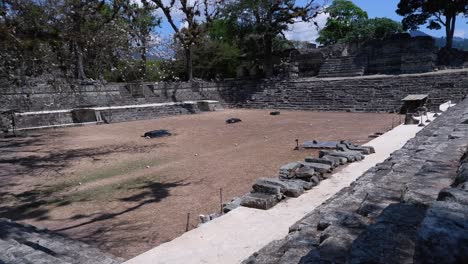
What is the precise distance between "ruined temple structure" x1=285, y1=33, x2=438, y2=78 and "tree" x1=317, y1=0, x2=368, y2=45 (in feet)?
63.6

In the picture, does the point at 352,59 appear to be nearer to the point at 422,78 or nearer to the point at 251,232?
the point at 422,78

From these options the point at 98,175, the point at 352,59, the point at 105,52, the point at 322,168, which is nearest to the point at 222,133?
the point at 105,52

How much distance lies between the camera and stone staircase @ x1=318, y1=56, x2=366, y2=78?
102ft

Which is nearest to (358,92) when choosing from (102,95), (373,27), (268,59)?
(268,59)

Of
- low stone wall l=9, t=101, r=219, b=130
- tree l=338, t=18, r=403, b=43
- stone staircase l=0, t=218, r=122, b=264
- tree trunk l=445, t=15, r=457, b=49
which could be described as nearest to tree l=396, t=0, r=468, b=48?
tree trunk l=445, t=15, r=457, b=49

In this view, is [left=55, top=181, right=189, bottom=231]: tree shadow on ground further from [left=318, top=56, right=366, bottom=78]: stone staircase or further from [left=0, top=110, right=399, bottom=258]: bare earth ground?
[left=318, top=56, right=366, bottom=78]: stone staircase

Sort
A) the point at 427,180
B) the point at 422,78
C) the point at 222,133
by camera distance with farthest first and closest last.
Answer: the point at 422,78 < the point at 222,133 < the point at 427,180

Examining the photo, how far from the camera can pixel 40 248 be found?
4855mm

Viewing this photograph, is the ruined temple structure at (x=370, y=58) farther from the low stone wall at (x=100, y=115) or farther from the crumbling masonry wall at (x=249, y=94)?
the low stone wall at (x=100, y=115)

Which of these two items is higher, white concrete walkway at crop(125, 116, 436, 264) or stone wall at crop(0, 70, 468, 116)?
stone wall at crop(0, 70, 468, 116)

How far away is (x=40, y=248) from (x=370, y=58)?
31767 mm

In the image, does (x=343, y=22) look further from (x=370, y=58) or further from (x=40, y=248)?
(x=40, y=248)

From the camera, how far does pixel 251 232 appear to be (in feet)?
17.0

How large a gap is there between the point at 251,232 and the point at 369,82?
22556mm
